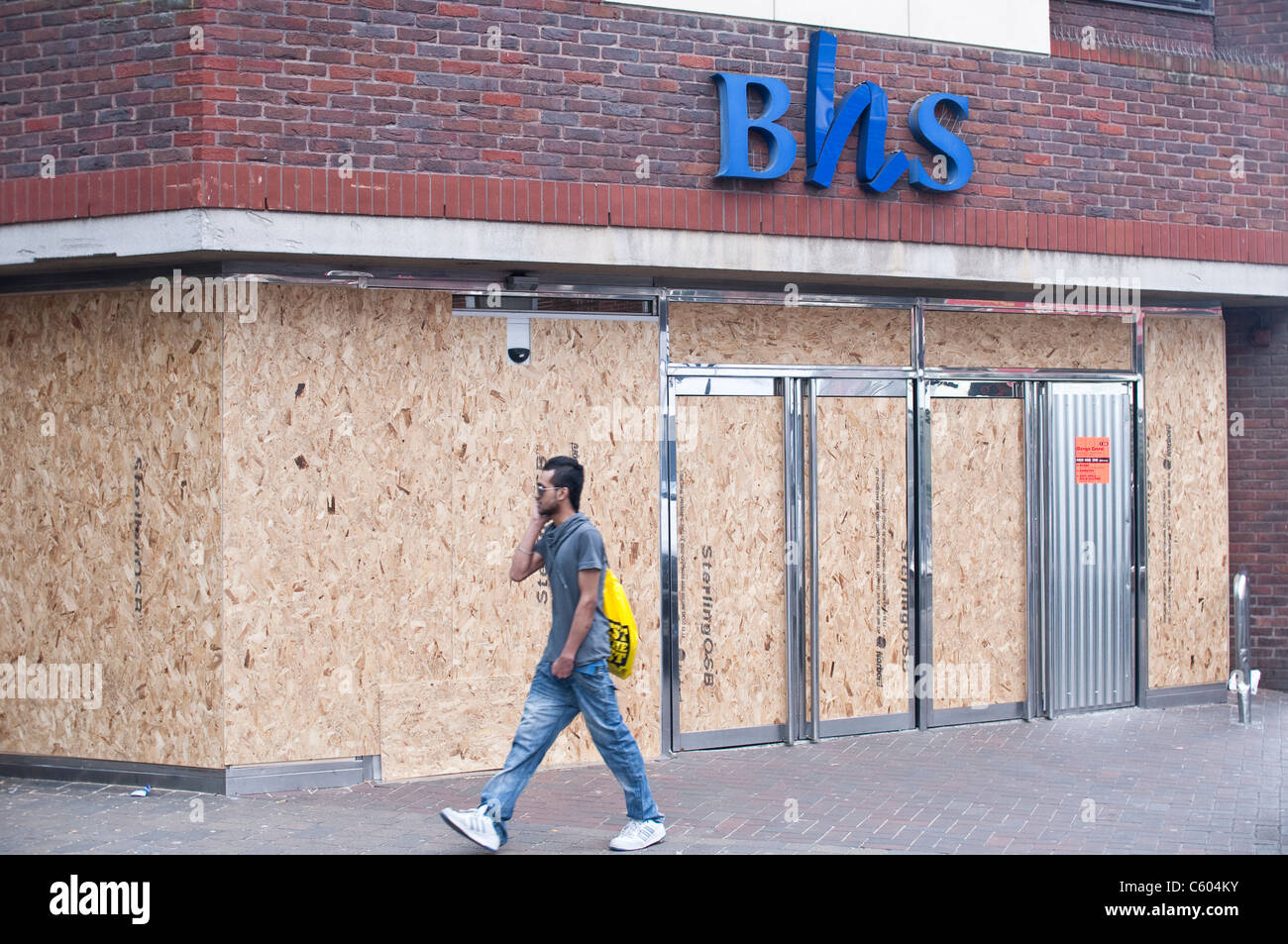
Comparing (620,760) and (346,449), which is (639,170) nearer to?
(346,449)

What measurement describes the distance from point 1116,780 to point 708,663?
2.68 metres

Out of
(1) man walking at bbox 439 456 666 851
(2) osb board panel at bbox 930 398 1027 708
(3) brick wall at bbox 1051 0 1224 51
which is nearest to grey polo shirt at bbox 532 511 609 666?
(1) man walking at bbox 439 456 666 851

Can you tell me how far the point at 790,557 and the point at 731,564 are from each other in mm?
450

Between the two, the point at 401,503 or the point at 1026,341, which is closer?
the point at 401,503

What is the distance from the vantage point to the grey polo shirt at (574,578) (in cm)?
655

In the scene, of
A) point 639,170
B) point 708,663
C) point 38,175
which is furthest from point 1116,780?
point 38,175

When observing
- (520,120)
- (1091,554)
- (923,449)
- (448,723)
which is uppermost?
(520,120)

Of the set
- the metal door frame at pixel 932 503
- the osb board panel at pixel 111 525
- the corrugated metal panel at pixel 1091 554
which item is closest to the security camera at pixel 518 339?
the osb board panel at pixel 111 525

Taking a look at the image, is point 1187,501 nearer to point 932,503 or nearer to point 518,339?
point 932,503

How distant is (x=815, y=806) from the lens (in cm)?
772
